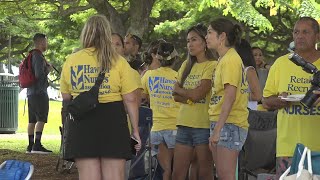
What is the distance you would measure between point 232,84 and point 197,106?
985mm

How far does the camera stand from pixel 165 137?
772 centimetres

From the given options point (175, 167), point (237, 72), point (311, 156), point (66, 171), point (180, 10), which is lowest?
point (66, 171)

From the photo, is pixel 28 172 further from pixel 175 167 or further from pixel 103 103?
pixel 175 167

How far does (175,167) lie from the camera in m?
7.14

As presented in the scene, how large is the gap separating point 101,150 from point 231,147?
112 centimetres

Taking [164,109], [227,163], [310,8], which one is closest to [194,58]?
[164,109]

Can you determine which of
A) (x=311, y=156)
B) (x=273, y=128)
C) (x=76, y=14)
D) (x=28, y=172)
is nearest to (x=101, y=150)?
(x=28, y=172)

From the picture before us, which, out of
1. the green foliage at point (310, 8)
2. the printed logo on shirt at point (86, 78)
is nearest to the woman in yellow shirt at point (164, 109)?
the printed logo on shirt at point (86, 78)

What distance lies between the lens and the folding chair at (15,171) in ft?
15.7

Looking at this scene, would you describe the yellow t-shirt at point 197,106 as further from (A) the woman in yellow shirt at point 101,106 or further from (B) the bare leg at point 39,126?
(B) the bare leg at point 39,126

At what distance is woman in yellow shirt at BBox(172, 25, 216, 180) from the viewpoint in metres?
6.89

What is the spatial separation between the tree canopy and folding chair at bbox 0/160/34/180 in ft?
23.0

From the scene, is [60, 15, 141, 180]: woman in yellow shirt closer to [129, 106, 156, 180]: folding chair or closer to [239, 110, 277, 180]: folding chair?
[129, 106, 156, 180]: folding chair

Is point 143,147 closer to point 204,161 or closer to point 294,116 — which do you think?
point 204,161
